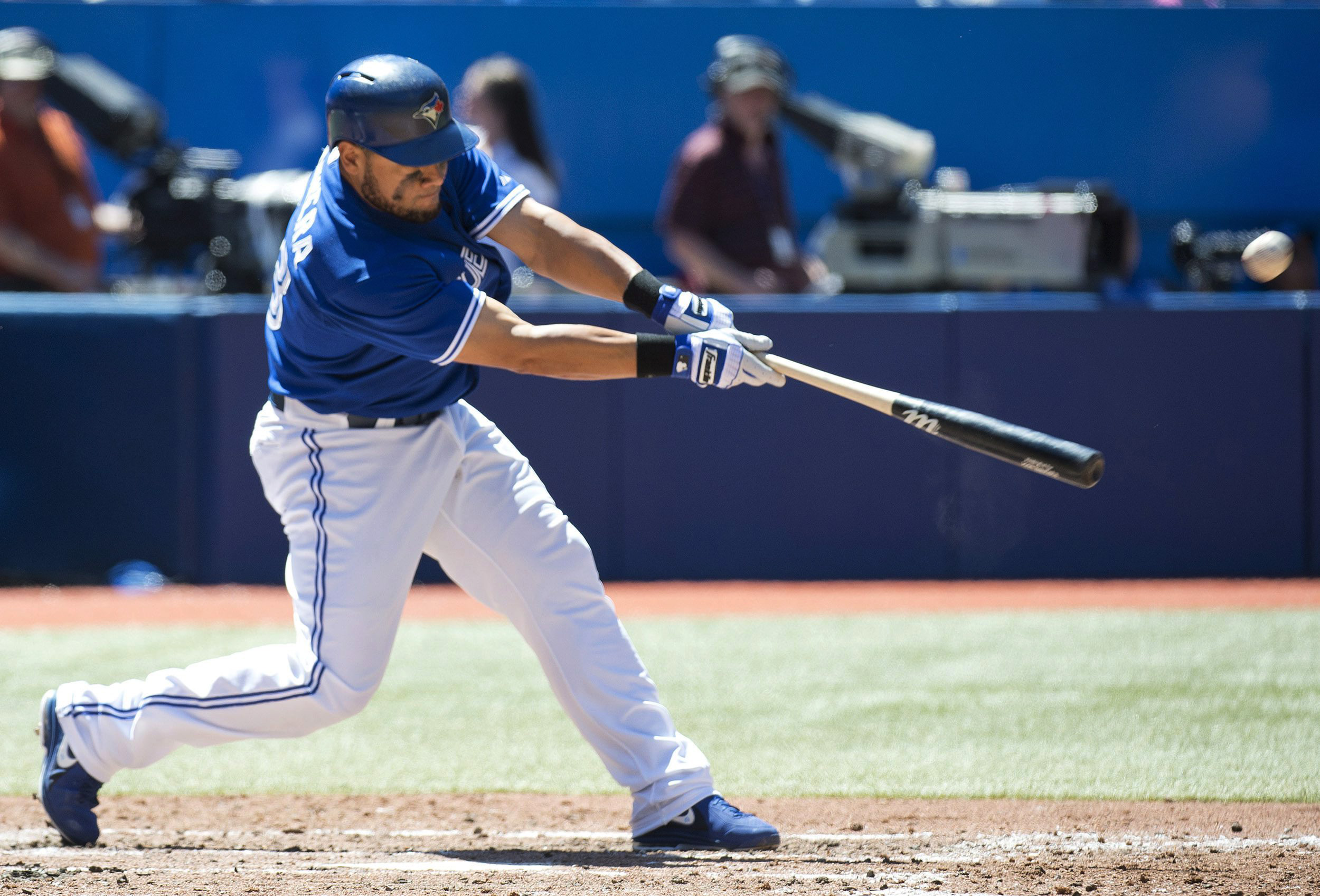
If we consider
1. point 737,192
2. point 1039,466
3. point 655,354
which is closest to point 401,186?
point 655,354

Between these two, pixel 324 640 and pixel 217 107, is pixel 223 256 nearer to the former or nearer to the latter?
pixel 217 107

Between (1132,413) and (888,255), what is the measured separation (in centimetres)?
150

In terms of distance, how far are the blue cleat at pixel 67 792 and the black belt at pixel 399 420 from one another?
0.95 metres

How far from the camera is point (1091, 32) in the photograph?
32.4ft

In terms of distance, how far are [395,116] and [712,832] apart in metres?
1.76

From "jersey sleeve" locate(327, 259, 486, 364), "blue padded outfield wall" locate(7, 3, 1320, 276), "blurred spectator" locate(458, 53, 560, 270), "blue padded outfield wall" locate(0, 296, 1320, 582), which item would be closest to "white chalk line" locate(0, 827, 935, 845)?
"jersey sleeve" locate(327, 259, 486, 364)

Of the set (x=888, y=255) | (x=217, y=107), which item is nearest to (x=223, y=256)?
(x=217, y=107)

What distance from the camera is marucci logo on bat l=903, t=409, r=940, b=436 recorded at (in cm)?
352

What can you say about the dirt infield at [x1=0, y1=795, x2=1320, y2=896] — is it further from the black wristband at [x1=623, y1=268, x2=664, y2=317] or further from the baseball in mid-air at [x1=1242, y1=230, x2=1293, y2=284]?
the baseball in mid-air at [x1=1242, y1=230, x2=1293, y2=284]

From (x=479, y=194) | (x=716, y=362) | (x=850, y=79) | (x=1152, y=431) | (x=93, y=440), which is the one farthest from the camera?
(x=850, y=79)

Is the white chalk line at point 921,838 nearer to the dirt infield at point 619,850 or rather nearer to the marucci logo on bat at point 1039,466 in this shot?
the dirt infield at point 619,850

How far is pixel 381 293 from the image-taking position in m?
3.14

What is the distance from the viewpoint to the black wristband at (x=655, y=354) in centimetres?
331

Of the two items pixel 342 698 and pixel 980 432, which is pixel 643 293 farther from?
pixel 342 698
